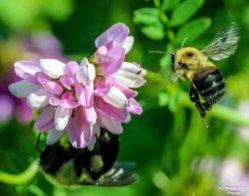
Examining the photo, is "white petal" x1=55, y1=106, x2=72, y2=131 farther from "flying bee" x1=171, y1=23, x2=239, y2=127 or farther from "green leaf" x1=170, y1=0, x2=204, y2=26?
"green leaf" x1=170, y1=0, x2=204, y2=26

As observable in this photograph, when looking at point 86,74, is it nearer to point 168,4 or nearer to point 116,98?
point 116,98

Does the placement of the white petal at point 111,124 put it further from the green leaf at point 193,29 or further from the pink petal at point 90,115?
the green leaf at point 193,29

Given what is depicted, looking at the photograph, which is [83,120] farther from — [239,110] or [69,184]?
[239,110]

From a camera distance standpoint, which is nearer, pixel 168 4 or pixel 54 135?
pixel 54 135

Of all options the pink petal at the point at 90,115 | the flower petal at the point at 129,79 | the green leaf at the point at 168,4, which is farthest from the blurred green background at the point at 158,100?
the pink petal at the point at 90,115

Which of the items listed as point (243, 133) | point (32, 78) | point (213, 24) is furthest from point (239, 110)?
point (32, 78)

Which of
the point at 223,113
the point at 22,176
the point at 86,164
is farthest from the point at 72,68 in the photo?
the point at 223,113
